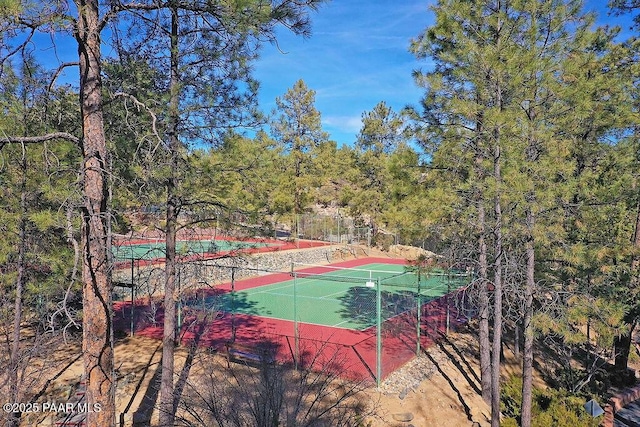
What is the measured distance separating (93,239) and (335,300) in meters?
16.3

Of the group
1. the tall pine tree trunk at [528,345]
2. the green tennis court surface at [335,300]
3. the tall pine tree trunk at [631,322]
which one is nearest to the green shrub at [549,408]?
the tall pine tree trunk at [528,345]

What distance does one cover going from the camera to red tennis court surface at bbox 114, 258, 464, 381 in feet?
35.1

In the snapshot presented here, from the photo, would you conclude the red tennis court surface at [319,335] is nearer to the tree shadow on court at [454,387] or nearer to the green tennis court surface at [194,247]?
the tree shadow on court at [454,387]

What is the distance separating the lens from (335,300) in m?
20.2

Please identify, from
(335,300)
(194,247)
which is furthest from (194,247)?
(335,300)

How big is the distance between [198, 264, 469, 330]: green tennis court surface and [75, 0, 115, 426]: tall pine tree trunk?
826 centimetres

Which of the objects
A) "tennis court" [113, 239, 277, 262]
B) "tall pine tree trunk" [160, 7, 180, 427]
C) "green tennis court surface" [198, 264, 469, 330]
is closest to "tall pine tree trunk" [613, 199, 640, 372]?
"green tennis court surface" [198, 264, 469, 330]

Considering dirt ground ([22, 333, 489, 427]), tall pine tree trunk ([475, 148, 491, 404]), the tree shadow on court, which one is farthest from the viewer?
the tree shadow on court

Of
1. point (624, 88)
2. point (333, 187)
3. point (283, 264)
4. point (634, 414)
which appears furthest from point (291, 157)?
point (634, 414)

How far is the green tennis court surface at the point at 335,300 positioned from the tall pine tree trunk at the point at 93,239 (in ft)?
27.1

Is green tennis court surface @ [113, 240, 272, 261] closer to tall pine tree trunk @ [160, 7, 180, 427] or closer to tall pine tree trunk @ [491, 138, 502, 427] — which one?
tall pine tree trunk @ [160, 7, 180, 427]

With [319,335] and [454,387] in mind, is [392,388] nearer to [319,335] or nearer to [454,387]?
[454,387]

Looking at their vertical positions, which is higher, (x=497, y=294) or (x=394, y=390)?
(x=497, y=294)

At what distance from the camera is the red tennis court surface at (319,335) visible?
1069 cm
